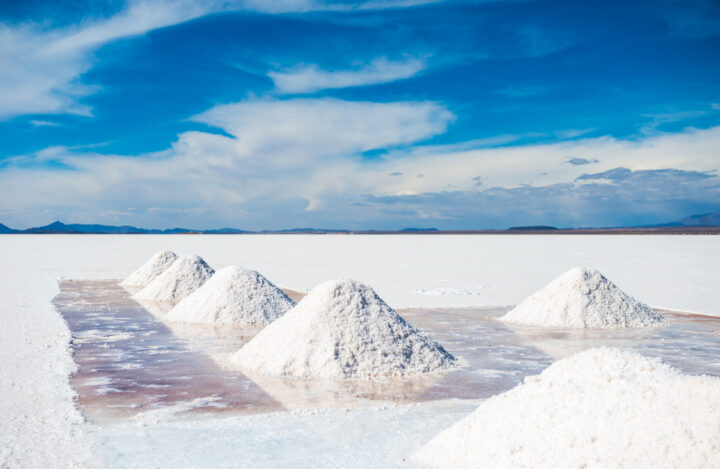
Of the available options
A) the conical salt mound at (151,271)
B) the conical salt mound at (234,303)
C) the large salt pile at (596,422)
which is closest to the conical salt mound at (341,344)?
the large salt pile at (596,422)

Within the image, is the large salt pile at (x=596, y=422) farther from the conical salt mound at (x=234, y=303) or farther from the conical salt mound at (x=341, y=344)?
the conical salt mound at (x=234, y=303)

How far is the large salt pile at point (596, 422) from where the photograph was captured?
3.34 m

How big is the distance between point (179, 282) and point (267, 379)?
8.42 meters

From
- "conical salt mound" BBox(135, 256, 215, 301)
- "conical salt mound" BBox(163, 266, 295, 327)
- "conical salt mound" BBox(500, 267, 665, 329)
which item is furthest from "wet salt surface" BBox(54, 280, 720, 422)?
"conical salt mound" BBox(135, 256, 215, 301)

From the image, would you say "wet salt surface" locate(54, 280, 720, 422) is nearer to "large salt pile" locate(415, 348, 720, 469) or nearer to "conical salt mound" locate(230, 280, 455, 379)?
"conical salt mound" locate(230, 280, 455, 379)

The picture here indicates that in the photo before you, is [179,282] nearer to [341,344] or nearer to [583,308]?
[341,344]

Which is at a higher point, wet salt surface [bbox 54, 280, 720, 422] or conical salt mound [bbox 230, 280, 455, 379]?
conical salt mound [bbox 230, 280, 455, 379]

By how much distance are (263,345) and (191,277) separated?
7.78 meters

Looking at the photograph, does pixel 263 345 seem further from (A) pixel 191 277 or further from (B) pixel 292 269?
(B) pixel 292 269

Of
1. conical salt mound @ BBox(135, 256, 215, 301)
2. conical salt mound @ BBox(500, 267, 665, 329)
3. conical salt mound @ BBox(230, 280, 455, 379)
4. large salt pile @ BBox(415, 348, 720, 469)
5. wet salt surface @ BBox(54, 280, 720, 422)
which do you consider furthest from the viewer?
conical salt mound @ BBox(135, 256, 215, 301)

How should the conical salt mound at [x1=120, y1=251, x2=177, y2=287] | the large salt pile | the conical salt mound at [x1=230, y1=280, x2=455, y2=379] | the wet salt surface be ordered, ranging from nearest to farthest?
the large salt pile, the wet salt surface, the conical salt mound at [x1=230, y1=280, x2=455, y2=379], the conical salt mound at [x1=120, y1=251, x2=177, y2=287]

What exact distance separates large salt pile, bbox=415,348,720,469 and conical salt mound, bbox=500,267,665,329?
20.9 ft

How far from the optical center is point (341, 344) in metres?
7.11

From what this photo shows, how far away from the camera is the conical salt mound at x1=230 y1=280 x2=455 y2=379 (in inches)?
270
